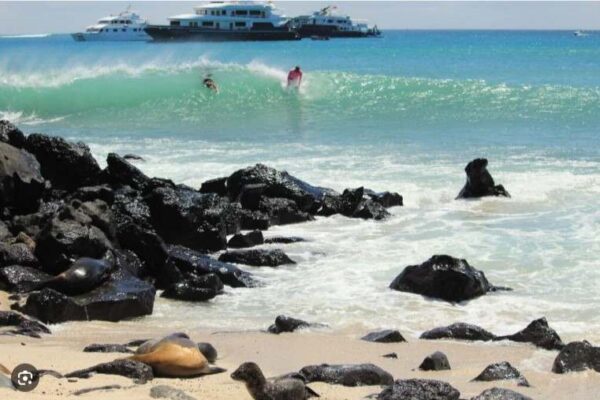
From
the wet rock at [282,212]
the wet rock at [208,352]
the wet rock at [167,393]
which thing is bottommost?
the wet rock at [282,212]

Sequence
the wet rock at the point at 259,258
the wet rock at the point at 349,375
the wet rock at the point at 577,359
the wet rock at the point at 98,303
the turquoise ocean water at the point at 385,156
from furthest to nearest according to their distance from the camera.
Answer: the wet rock at the point at 259,258, the turquoise ocean water at the point at 385,156, the wet rock at the point at 98,303, the wet rock at the point at 577,359, the wet rock at the point at 349,375

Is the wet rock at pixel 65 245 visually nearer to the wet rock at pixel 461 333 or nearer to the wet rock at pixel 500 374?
the wet rock at pixel 461 333

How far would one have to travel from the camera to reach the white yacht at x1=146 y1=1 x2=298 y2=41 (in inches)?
3750

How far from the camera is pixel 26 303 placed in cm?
870

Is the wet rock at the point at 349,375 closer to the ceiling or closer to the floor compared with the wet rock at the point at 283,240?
closer to the ceiling

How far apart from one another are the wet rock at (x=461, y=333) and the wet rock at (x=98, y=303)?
100 inches

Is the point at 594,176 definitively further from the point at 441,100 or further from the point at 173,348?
the point at 441,100

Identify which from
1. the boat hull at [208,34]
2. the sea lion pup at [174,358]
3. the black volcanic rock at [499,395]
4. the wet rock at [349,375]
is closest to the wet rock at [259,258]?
the sea lion pup at [174,358]

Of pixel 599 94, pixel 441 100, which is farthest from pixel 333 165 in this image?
pixel 599 94

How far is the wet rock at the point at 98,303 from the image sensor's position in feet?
28.3

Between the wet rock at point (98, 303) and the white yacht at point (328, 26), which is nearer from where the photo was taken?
the wet rock at point (98, 303)

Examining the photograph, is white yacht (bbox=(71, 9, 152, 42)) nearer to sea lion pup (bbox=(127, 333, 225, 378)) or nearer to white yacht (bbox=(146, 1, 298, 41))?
white yacht (bbox=(146, 1, 298, 41))

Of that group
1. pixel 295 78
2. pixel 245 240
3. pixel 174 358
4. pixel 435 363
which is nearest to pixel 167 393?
pixel 174 358

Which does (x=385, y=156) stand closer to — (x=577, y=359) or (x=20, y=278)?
(x=20, y=278)
